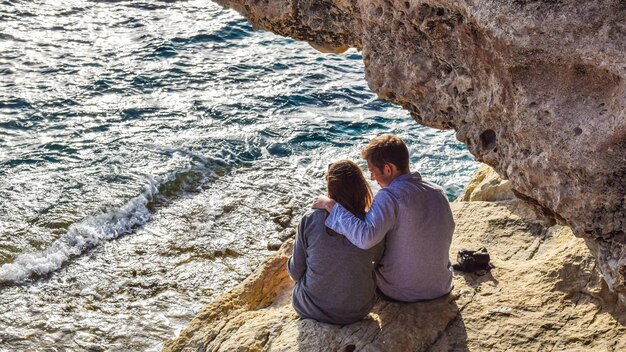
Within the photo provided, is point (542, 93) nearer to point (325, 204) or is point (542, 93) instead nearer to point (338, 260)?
point (325, 204)

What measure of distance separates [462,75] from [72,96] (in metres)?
11.6

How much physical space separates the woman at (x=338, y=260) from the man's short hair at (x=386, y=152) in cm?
15

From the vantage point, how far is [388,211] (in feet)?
18.8

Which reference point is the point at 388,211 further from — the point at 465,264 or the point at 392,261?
the point at 465,264

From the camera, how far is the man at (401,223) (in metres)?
5.71

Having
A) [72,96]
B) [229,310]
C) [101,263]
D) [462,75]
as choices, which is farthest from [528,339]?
[72,96]

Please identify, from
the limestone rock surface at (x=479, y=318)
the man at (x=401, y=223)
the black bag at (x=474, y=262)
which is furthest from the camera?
the black bag at (x=474, y=262)

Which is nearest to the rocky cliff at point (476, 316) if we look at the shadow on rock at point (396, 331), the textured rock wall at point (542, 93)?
the shadow on rock at point (396, 331)

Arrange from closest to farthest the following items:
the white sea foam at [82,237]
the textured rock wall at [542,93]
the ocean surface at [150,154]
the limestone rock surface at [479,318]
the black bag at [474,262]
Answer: the textured rock wall at [542,93] < the limestone rock surface at [479,318] < the black bag at [474,262] < the ocean surface at [150,154] < the white sea foam at [82,237]

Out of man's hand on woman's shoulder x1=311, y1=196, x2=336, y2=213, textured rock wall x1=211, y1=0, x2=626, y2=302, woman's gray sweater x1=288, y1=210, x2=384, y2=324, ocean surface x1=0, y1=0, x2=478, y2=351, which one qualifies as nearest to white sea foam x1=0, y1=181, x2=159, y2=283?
ocean surface x1=0, y1=0, x2=478, y2=351

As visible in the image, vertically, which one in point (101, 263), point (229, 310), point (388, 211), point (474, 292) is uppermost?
point (388, 211)

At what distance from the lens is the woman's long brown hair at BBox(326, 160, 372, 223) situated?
5793 mm

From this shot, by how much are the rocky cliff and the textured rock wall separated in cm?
103

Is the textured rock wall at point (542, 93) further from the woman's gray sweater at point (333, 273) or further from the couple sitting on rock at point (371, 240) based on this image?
the woman's gray sweater at point (333, 273)
